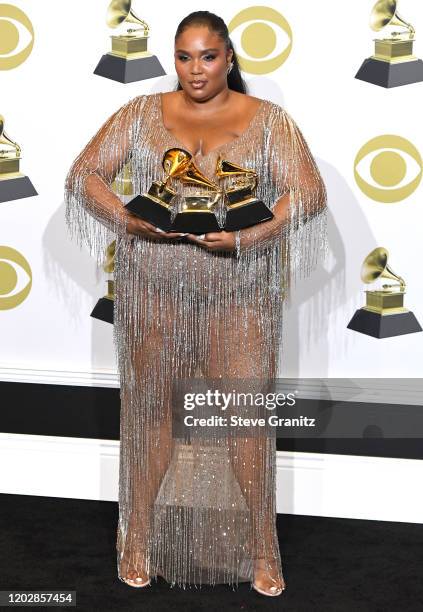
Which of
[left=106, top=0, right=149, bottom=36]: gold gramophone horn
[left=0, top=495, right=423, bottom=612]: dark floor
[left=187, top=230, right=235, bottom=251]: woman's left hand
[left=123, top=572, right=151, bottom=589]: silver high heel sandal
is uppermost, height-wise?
[left=106, top=0, right=149, bottom=36]: gold gramophone horn

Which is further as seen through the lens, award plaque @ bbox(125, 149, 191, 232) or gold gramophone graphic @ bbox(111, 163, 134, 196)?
gold gramophone graphic @ bbox(111, 163, 134, 196)

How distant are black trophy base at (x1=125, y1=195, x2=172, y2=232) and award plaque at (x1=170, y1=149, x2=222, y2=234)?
2 centimetres

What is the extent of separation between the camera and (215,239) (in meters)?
2.48

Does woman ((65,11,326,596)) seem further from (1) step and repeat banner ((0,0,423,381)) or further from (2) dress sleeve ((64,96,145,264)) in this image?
(1) step and repeat banner ((0,0,423,381))

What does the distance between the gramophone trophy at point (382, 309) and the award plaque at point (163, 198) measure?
920 mm

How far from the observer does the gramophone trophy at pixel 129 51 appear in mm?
3205

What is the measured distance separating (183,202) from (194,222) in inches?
2.0

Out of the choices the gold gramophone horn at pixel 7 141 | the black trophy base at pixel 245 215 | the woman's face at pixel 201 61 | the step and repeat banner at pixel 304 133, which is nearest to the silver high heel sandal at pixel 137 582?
the step and repeat banner at pixel 304 133

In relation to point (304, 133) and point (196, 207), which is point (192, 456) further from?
point (304, 133)

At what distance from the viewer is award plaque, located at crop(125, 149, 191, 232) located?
2467mm

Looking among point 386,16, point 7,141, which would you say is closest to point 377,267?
point 386,16

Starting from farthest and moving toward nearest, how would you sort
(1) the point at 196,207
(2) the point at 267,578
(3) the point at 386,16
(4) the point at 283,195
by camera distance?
(3) the point at 386,16 → (2) the point at 267,578 → (4) the point at 283,195 → (1) the point at 196,207

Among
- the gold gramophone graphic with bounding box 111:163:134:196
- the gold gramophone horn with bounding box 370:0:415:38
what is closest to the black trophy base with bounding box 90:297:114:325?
the gold gramophone graphic with bounding box 111:163:134:196

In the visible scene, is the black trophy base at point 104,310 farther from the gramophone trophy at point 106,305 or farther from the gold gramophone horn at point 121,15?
the gold gramophone horn at point 121,15
